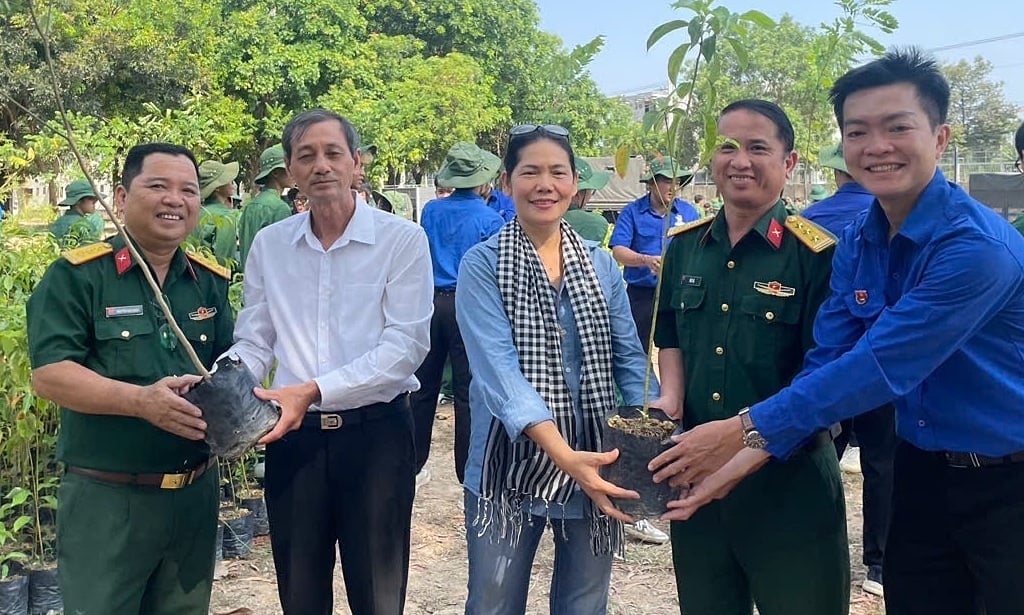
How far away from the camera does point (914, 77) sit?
185cm

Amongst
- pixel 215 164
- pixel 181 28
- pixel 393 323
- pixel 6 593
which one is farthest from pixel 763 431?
pixel 181 28

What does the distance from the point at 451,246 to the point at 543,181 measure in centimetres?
323

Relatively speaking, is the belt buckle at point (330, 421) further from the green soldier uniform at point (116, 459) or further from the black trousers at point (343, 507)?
the green soldier uniform at point (116, 459)

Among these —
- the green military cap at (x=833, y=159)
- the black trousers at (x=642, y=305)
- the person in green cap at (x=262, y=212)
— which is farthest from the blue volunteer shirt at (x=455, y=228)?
the green military cap at (x=833, y=159)

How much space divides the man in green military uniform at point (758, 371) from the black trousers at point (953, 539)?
159 mm

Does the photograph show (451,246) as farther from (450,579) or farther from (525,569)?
(525,569)

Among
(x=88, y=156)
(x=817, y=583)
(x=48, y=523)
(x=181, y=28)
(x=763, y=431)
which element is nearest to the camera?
(x=763, y=431)

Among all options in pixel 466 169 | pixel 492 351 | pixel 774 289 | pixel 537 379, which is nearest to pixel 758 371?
pixel 774 289

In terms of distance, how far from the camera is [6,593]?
3279 mm

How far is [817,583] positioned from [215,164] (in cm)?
549

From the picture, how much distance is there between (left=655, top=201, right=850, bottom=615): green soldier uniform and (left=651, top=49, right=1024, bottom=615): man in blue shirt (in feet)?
0.41

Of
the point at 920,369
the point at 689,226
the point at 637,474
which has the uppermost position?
the point at 689,226

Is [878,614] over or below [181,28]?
below

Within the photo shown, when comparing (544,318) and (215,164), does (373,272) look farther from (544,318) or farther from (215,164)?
(215,164)
